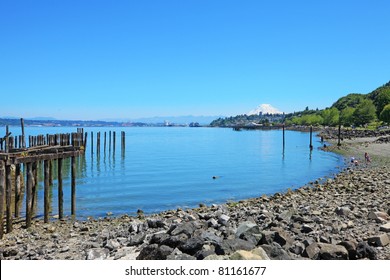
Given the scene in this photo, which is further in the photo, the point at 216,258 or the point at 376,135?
the point at 376,135

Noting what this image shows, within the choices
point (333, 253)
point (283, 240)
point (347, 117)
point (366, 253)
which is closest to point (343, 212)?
point (283, 240)

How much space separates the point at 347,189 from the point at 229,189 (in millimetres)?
8648

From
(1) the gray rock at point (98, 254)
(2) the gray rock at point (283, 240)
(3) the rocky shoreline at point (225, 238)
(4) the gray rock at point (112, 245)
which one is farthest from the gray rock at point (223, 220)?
(1) the gray rock at point (98, 254)

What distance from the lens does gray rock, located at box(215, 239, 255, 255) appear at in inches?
312

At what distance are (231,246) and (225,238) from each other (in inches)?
63.5

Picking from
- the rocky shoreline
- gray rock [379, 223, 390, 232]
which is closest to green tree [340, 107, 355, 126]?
the rocky shoreline

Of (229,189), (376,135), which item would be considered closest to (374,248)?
(229,189)

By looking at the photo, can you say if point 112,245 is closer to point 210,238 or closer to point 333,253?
point 210,238

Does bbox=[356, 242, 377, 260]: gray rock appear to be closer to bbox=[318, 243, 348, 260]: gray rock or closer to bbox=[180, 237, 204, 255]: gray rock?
bbox=[318, 243, 348, 260]: gray rock

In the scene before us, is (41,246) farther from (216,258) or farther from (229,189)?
(229,189)

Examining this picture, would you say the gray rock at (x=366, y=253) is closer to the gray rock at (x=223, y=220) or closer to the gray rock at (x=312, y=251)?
the gray rock at (x=312, y=251)

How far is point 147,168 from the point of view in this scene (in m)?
39.8

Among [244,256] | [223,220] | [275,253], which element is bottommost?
[223,220]

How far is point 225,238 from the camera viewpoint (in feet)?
31.9
